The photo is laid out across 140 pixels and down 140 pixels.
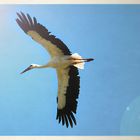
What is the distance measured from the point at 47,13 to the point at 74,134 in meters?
0.70

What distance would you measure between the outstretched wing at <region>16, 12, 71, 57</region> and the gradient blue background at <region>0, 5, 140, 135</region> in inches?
1.2

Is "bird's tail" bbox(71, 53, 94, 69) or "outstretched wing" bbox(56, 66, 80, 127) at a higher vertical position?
"bird's tail" bbox(71, 53, 94, 69)

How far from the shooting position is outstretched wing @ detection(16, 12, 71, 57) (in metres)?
1.94

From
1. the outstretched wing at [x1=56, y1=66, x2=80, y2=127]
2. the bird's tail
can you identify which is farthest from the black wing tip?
the bird's tail

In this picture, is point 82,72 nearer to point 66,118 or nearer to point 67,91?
point 67,91

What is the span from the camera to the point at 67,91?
1950mm

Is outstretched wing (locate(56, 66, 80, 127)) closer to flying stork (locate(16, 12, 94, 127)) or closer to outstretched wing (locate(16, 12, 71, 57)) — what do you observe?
flying stork (locate(16, 12, 94, 127))

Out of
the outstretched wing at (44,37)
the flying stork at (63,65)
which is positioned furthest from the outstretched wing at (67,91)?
the outstretched wing at (44,37)

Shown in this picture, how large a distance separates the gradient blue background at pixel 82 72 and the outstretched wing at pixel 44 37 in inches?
1.2

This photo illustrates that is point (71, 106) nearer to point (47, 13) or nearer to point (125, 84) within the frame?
point (125, 84)

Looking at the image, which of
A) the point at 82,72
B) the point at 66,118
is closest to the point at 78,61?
the point at 82,72

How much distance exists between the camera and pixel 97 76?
6.38 feet

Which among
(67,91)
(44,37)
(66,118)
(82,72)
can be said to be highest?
(44,37)

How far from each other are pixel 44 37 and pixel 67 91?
329 mm
